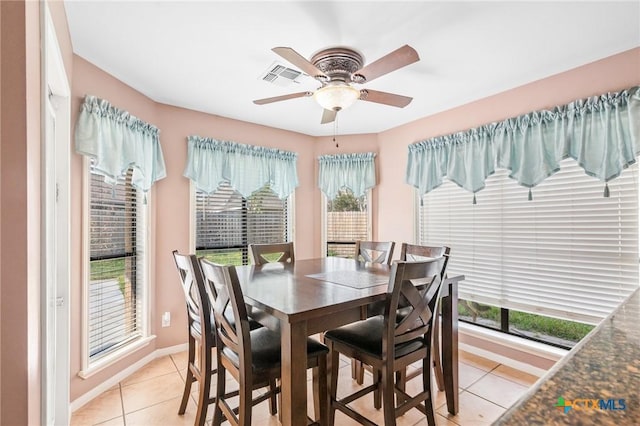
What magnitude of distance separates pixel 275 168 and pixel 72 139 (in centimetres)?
203

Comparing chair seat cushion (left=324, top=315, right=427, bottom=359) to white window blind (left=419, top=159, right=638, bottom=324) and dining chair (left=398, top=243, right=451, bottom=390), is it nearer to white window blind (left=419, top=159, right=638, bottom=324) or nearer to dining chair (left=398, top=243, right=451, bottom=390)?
dining chair (left=398, top=243, right=451, bottom=390)

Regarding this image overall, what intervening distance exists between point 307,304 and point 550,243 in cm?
230

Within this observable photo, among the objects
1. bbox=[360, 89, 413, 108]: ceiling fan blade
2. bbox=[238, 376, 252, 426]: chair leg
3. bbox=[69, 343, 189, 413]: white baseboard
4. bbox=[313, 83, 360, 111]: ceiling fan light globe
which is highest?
bbox=[360, 89, 413, 108]: ceiling fan blade

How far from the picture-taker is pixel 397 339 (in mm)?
1663

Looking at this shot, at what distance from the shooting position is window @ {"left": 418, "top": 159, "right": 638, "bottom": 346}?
228cm

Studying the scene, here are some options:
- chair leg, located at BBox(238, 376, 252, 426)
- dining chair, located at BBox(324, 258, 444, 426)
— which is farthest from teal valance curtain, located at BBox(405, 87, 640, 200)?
chair leg, located at BBox(238, 376, 252, 426)

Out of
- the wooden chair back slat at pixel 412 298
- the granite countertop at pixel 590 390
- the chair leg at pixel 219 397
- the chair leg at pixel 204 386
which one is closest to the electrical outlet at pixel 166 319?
the chair leg at pixel 204 386

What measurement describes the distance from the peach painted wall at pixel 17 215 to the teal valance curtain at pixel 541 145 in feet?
10.4

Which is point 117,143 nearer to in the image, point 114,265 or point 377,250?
point 114,265

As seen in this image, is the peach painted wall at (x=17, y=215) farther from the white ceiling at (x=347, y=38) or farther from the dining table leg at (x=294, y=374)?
the white ceiling at (x=347, y=38)

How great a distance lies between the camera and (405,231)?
12.2ft

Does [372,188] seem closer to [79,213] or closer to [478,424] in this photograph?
[478,424]

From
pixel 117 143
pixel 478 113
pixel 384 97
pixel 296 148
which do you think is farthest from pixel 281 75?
pixel 478 113

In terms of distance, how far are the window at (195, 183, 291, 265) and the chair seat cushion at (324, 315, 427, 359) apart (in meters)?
1.96
